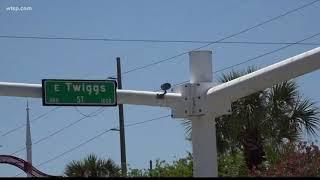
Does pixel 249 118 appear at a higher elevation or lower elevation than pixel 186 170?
higher

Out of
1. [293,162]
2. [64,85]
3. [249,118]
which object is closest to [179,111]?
[64,85]

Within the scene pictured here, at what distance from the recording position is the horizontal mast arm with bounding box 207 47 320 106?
13836mm

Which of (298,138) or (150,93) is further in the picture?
(298,138)

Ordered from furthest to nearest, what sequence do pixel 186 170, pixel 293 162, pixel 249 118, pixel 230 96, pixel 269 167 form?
pixel 186 170 → pixel 249 118 → pixel 269 167 → pixel 293 162 → pixel 230 96

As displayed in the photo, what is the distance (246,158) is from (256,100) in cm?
203

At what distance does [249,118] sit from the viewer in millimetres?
21969

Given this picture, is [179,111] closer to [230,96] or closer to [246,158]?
[230,96]

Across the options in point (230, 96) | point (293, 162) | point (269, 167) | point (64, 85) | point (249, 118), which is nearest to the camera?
point (230, 96)

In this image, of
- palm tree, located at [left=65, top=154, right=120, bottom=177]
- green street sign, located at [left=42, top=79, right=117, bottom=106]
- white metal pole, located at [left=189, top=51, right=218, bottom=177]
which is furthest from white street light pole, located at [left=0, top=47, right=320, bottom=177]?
palm tree, located at [left=65, top=154, right=120, bottom=177]

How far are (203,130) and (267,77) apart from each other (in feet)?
7.19

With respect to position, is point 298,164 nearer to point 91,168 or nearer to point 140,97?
point 140,97

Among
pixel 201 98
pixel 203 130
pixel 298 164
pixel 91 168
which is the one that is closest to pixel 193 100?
pixel 201 98

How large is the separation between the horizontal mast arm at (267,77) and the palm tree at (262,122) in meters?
6.38

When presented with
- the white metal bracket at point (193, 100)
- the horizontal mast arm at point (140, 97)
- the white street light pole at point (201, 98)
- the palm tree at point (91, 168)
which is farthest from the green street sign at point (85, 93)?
the palm tree at point (91, 168)
